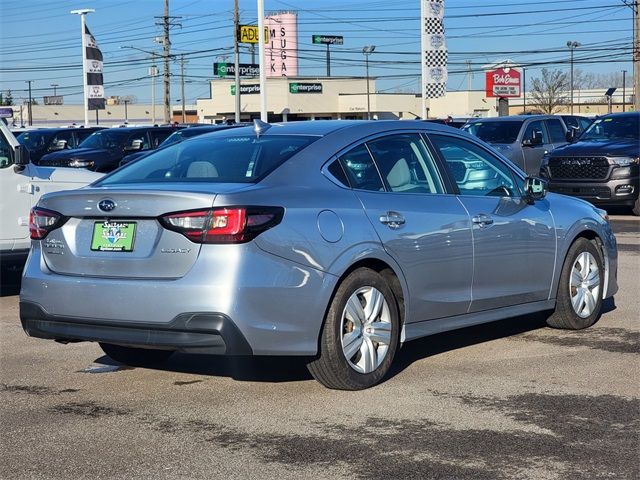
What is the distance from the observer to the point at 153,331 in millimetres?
5883

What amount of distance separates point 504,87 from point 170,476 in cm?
5557

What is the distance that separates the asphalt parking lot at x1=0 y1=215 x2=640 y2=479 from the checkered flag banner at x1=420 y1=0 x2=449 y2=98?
35.4 m

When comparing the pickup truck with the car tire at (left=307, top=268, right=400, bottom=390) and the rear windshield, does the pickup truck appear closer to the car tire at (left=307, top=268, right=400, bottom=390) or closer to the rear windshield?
the rear windshield

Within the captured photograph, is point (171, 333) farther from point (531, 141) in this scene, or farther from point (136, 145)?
point (136, 145)

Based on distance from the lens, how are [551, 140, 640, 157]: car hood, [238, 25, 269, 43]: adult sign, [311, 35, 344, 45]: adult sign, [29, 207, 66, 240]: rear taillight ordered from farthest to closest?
[311, 35, 344, 45]: adult sign → [238, 25, 269, 43]: adult sign → [551, 140, 640, 157]: car hood → [29, 207, 66, 240]: rear taillight

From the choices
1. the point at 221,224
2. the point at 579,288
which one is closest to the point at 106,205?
the point at 221,224

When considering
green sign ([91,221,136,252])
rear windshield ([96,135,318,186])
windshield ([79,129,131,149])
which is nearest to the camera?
green sign ([91,221,136,252])

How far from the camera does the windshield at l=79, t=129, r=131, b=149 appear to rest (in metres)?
24.9

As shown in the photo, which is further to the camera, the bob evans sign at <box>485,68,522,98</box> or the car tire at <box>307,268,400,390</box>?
the bob evans sign at <box>485,68,522,98</box>

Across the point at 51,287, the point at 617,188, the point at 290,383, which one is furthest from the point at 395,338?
the point at 617,188

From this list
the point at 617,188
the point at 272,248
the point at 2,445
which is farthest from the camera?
the point at 617,188

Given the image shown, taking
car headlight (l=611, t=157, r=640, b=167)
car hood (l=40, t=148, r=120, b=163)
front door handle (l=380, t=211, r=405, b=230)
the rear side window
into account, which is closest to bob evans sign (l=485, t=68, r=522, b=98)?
the rear side window

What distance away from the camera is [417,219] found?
679 cm

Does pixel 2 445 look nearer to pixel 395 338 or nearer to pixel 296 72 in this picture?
pixel 395 338
